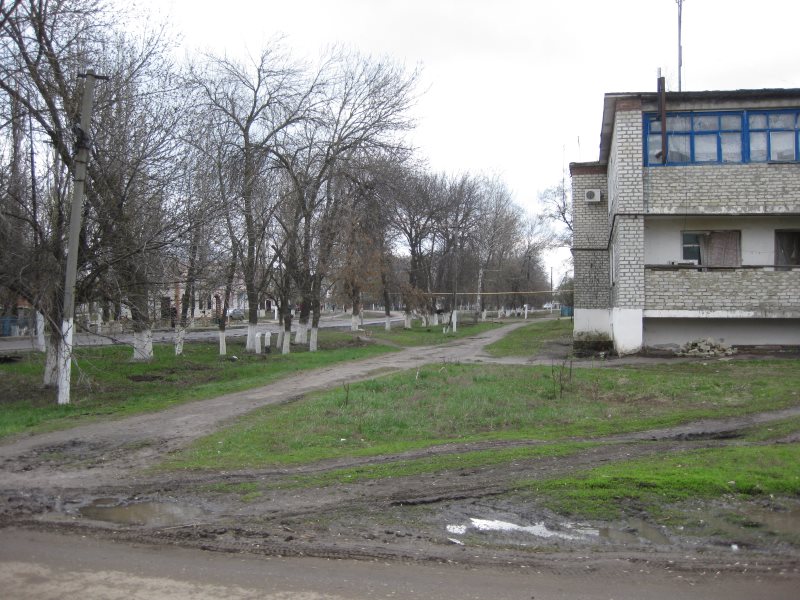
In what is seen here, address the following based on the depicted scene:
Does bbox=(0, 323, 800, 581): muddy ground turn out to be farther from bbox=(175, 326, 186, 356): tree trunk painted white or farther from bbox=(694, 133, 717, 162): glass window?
bbox=(175, 326, 186, 356): tree trunk painted white

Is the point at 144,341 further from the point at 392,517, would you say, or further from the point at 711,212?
the point at 711,212

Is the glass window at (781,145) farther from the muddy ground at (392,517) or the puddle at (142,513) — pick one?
the puddle at (142,513)

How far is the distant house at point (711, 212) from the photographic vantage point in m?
20.3

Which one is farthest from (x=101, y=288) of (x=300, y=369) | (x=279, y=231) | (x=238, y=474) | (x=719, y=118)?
(x=719, y=118)

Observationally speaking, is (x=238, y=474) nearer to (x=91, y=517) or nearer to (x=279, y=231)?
(x=91, y=517)

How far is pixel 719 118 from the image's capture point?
68.0ft

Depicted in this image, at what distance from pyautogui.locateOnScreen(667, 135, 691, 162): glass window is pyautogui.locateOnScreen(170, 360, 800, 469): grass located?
6747 mm

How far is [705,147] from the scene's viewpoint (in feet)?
68.0

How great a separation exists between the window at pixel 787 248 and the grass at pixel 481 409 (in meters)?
5.50

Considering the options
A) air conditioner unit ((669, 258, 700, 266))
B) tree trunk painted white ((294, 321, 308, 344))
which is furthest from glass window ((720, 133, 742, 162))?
tree trunk painted white ((294, 321, 308, 344))

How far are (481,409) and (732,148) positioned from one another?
13.2 meters

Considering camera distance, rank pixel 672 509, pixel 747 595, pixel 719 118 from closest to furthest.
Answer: pixel 747 595 → pixel 672 509 → pixel 719 118

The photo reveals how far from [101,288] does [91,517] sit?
36.3 ft

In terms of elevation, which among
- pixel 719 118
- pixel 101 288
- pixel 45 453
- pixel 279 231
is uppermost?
pixel 719 118
